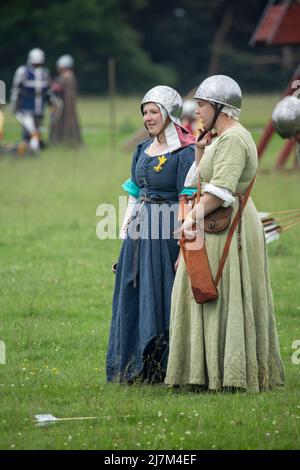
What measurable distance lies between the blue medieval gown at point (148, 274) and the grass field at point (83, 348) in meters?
0.24

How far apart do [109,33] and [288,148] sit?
28.9 m

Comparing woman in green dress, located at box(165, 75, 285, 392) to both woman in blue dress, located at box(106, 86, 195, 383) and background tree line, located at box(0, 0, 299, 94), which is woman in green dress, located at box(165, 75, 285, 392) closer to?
woman in blue dress, located at box(106, 86, 195, 383)

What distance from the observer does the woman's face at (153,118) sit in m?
6.49

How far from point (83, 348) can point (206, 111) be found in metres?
2.33

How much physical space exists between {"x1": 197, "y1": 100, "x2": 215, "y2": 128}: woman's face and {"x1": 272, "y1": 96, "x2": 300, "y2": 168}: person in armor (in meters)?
2.12

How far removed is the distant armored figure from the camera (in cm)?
2536


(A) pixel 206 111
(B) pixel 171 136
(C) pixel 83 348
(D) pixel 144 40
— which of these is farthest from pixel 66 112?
(D) pixel 144 40

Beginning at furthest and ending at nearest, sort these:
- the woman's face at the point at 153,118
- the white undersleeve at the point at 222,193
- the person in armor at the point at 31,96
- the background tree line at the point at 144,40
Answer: the background tree line at the point at 144,40, the person in armor at the point at 31,96, the woman's face at the point at 153,118, the white undersleeve at the point at 222,193

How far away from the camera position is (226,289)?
20.1ft

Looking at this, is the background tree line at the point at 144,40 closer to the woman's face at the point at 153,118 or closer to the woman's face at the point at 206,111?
the woman's face at the point at 153,118

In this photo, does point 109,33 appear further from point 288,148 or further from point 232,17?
point 288,148

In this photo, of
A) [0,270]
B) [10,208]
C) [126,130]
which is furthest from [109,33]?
[0,270]

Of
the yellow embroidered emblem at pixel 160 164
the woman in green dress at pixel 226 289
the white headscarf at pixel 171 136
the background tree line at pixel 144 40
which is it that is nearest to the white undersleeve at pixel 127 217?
the yellow embroidered emblem at pixel 160 164

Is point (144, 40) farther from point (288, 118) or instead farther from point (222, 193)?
point (222, 193)
